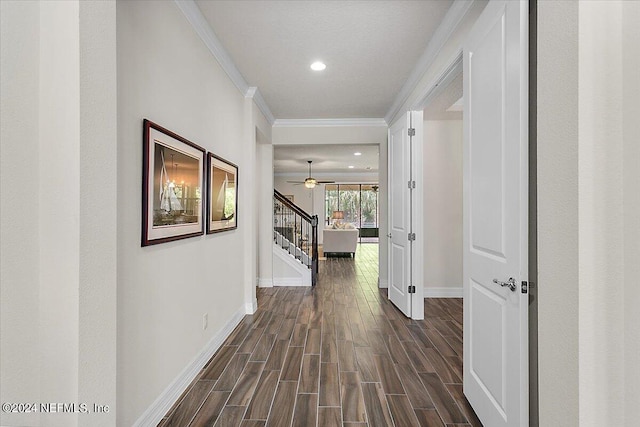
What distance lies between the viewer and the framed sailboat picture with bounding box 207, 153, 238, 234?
2.98 meters

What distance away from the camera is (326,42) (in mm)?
3035

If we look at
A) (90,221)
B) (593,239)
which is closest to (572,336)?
(593,239)

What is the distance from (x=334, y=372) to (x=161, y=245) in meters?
1.60

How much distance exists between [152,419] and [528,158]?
2.39m

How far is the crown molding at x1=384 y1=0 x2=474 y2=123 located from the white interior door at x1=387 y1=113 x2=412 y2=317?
332mm

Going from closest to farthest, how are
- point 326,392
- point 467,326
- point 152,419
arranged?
point 152,419 < point 467,326 < point 326,392

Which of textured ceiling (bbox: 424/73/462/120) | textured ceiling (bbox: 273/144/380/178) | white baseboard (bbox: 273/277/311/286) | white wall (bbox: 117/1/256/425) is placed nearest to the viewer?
white wall (bbox: 117/1/256/425)

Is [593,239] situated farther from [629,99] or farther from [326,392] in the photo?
[326,392]

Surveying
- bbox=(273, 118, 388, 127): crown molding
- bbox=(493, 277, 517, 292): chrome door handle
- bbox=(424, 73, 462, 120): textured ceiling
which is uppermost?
bbox=(273, 118, 388, 127): crown molding

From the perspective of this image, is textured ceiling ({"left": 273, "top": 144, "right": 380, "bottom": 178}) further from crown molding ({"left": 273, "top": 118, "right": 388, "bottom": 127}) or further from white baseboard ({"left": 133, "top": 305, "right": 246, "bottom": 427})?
white baseboard ({"left": 133, "top": 305, "right": 246, "bottom": 427})

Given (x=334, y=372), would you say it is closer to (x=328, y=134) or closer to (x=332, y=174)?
(x=328, y=134)

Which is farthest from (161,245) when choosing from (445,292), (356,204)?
(356,204)

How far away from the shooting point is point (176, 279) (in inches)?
91.4

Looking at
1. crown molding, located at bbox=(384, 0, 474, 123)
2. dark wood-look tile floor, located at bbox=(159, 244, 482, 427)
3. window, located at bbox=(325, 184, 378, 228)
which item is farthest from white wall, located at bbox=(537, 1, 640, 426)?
window, located at bbox=(325, 184, 378, 228)
